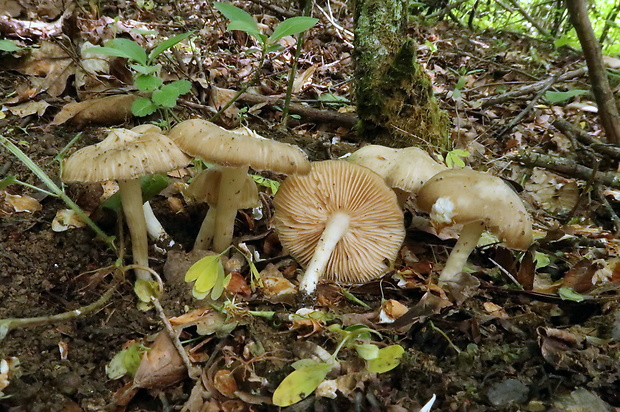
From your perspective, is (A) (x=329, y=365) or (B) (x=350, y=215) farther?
(B) (x=350, y=215)

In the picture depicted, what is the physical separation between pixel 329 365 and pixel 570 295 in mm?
1104

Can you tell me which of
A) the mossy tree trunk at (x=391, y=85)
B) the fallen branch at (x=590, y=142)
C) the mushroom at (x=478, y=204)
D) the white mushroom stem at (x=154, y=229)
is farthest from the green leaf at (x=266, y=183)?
the fallen branch at (x=590, y=142)

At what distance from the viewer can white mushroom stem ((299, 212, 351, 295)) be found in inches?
80.3

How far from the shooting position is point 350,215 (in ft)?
7.31

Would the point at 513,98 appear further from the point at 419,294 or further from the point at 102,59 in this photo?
the point at 102,59

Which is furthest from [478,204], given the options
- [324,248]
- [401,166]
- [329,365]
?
[329,365]

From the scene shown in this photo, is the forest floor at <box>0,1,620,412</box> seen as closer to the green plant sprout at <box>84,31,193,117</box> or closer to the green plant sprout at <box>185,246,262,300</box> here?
the green plant sprout at <box>185,246,262,300</box>

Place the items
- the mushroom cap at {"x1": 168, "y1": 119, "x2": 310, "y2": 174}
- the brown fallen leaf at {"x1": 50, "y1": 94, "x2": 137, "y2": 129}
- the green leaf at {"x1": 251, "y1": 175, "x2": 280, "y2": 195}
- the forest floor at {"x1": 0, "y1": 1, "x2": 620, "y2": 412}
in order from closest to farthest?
the forest floor at {"x1": 0, "y1": 1, "x2": 620, "y2": 412}
the mushroom cap at {"x1": 168, "y1": 119, "x2": 310, "y2": 174}
the green leaf at {"x1": 251, "y1": 175, "x2": 280, "y2": 195}
the brown fallen leaf at {"x1": 50, "y1": 94, "x2": 137, "y2": 129}

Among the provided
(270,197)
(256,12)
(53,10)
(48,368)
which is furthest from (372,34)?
(256,12)

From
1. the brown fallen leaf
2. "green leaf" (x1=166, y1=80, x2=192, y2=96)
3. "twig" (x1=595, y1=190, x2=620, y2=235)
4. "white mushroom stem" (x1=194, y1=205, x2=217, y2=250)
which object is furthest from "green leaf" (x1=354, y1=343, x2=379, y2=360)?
the brown fallen leaf

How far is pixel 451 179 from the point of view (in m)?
1.89

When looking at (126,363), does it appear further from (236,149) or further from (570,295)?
(570,295)

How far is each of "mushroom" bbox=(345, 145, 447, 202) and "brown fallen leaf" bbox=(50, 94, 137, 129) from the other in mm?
1553

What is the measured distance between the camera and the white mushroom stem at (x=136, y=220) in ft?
6.15
